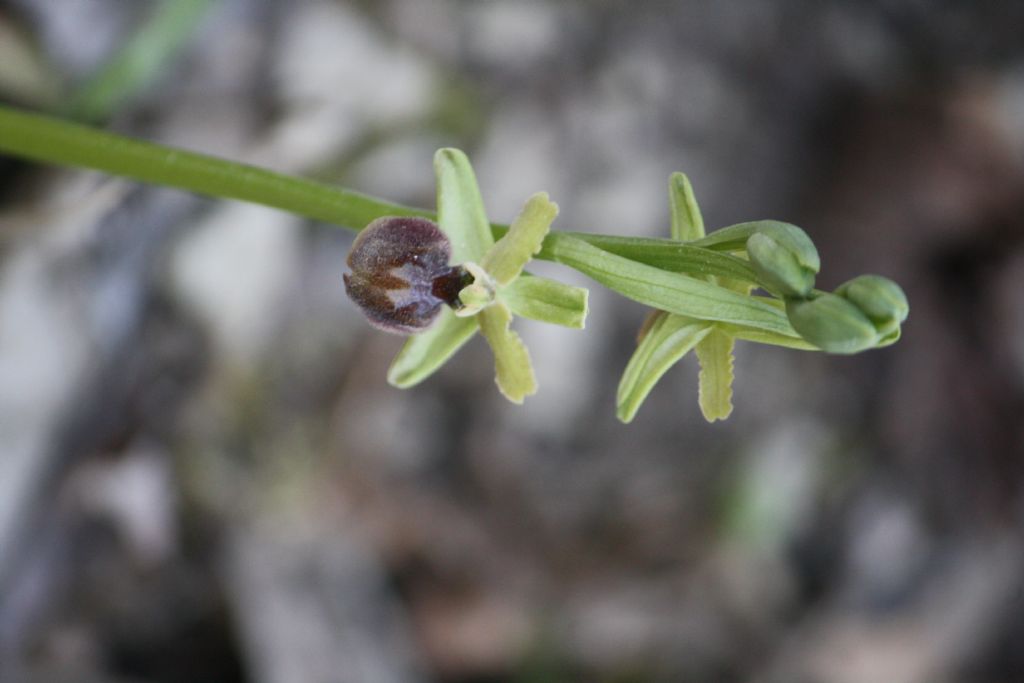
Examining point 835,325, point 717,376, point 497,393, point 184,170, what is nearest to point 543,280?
point 717,376

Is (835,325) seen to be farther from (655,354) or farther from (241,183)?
(241,183)

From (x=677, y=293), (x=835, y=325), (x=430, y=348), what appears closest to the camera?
(x=835, y=325)

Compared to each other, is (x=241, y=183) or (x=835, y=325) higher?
(x=835, y=325)

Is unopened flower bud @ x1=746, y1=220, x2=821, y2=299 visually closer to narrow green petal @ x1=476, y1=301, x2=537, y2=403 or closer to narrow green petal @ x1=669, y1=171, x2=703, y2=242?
narrow green petal @ x1=669, y1=171, x2=703, y2=242

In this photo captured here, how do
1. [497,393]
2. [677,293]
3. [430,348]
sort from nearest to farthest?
[677,293] < [430,348] < [497,393]

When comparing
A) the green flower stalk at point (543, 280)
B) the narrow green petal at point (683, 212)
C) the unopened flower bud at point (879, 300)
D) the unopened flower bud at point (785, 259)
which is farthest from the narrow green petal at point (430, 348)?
the unopened flower bud at point (879, 300)

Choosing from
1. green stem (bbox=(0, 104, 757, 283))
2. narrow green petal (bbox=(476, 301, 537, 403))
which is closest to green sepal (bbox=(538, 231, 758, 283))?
green stem (bbox=(0, 104, 757, 283))

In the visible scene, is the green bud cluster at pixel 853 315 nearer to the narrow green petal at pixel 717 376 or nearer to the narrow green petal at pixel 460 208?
the narrow green petal at pixel 717 376
